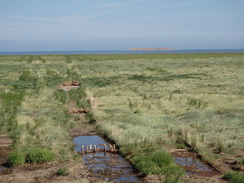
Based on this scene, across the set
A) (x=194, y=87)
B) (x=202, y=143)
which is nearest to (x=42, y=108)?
(x=202, y=143)

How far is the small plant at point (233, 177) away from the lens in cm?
989

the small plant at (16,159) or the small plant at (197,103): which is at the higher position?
the small plant at (197,103)

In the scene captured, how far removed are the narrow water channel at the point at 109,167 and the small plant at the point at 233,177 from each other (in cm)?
287

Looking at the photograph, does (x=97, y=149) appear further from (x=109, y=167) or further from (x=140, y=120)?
(x=140, y=120)

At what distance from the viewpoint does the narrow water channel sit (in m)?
10.8

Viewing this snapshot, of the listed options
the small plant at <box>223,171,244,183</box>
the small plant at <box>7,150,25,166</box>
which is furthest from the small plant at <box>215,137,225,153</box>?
the small plant at <box>7,150,25,166</box>

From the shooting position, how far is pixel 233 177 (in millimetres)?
10125

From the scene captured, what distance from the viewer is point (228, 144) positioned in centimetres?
1371

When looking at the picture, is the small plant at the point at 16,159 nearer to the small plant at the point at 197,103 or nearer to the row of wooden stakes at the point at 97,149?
the row of wooden stakes at the point at 97,149

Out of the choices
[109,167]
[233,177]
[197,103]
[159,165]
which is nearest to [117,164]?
[109,167]

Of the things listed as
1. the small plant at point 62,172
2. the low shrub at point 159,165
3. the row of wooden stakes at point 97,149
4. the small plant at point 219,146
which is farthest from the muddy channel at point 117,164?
the small plant at point 219,146

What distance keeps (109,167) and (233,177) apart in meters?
4.24

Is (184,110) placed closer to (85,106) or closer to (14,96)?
(85,106)

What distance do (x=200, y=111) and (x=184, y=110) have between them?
111 cm
